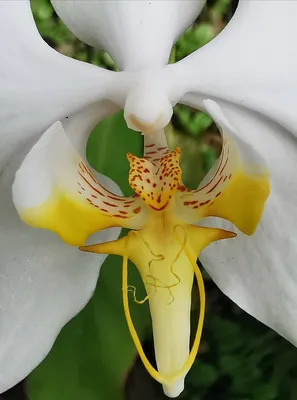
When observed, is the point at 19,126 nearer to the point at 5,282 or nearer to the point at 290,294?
the point at 5,282

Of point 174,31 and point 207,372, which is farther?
point 207,372

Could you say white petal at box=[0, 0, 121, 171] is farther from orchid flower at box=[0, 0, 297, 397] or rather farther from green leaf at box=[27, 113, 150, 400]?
green leaf at box=[27, 113, 150, 400]

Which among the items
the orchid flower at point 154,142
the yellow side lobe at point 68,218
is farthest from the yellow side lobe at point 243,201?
the yellow side lobe at point 68,218

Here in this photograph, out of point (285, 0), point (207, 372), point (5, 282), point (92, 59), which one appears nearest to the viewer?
point (285, 0)

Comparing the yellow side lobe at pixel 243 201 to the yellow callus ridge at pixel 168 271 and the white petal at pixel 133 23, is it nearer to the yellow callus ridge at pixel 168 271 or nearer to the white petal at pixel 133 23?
the yellow callus ridge at pixel 168 271

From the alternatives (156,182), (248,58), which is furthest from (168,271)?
(248,58)

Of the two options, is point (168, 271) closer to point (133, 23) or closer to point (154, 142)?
point (154, 142)

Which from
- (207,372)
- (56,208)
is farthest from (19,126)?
(207,372)
